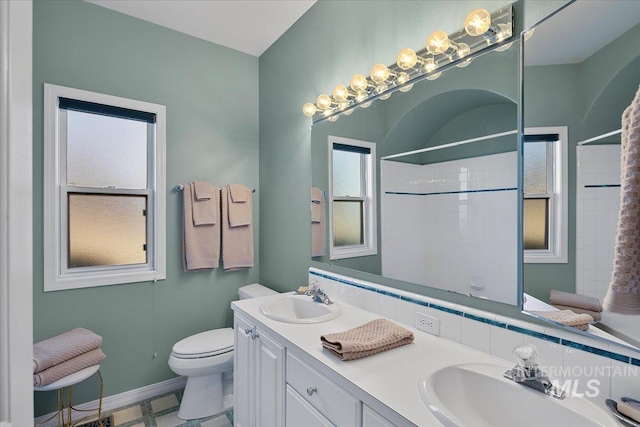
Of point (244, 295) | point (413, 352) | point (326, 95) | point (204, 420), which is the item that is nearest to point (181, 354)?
point (204, 420)

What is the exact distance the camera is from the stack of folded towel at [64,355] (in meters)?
1.75

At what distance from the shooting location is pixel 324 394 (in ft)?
3.81

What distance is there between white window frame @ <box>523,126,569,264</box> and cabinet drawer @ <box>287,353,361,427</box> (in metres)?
0.77

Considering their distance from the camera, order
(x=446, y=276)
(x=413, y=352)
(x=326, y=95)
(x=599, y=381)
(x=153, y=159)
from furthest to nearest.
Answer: (x=153, y=159)
(x=326, y=95)
(x=446, y=276)
(x=413, y=352)
(x=599, y=381)

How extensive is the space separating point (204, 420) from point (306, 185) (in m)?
1.69

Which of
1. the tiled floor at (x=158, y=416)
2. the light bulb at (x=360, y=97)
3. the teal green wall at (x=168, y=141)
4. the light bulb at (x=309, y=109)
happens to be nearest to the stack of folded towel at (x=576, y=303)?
the light bulb at (x=360, y=97)

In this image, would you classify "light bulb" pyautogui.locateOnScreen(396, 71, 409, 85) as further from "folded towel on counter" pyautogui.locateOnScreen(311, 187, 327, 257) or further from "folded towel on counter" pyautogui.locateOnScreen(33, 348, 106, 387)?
"folded towel on counter" pyautogui.locateOnScreen(33, 348, 106, 387)

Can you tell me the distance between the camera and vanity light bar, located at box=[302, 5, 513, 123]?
3.96 ft

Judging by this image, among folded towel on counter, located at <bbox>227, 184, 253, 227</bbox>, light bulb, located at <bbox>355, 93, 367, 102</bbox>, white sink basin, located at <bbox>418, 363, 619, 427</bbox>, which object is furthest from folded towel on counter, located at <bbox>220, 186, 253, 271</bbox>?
white sink basin, located at <bbox>418, 363, 619, 427</bbox>

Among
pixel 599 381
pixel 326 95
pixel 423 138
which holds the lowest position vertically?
pixel 599 381

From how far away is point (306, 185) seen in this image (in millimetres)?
2320

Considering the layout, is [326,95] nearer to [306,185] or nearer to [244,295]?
[306,185]

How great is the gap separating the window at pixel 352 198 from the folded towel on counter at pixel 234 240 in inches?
37.6

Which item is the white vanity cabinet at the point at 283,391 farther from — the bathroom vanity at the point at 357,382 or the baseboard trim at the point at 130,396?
the baseboard trim at the point at 130,396
